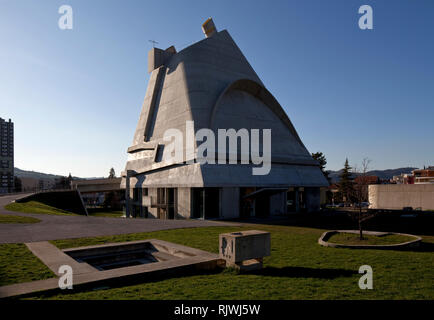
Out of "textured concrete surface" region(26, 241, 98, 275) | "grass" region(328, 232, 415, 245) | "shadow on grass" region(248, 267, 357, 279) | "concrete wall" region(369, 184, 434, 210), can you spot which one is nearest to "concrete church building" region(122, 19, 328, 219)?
"concrete wall" region(369, 184, 434, 210)

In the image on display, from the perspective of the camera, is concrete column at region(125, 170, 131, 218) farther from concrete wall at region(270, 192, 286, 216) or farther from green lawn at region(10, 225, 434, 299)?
green lawn at region(10, 225, 434, 299)

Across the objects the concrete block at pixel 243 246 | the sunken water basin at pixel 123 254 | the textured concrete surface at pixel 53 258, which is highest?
the concrete block at pixel 243 246

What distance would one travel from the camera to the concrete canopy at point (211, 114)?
3216 centimetres

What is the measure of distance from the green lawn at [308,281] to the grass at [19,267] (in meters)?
1.83

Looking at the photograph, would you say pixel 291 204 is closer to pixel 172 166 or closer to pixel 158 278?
pixel 172 166

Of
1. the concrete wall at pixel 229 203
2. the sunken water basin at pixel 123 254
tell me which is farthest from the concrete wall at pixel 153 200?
the sunken water basin at pixel 123 254

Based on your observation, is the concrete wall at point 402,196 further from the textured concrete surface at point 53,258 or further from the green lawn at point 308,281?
the textured concrete surface at point 53,258

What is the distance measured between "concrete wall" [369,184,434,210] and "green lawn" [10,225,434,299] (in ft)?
101

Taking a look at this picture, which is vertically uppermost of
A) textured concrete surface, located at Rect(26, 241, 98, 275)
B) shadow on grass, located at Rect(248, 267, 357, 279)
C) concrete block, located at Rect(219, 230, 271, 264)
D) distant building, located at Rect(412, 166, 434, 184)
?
distant building, located at Rect(412, 166, 434, 184)

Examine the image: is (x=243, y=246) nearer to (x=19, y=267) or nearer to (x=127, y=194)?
(x=19, y=267)

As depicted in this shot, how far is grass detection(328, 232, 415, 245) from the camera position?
47.5 feet

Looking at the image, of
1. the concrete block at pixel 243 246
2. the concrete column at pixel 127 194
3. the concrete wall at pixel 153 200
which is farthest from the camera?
the concrete column at pixel 127 194

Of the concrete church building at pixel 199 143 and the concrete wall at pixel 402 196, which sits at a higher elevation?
the concrete church building at pixel 199 143
